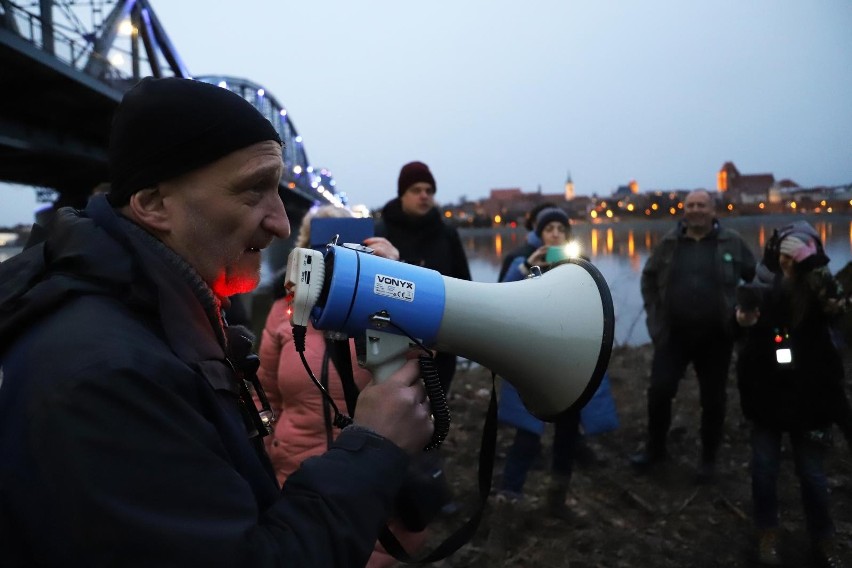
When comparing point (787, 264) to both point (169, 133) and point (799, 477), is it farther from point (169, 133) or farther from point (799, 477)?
point (169, 133)

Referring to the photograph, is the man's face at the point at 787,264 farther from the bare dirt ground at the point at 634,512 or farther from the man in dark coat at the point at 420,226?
the man in dark coat at the point at 420,226

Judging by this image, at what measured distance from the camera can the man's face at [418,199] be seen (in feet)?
12.6

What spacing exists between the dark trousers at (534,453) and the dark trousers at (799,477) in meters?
1.01

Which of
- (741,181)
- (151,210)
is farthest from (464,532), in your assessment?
(741,181)

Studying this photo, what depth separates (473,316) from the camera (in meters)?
1.33

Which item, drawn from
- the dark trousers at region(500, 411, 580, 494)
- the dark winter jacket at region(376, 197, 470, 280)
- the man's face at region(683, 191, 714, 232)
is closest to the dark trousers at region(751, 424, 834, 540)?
the dark trousers at region(500, 411, 580, 494)

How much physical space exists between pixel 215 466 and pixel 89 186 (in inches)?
1332

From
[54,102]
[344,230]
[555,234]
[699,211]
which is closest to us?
[344,230]

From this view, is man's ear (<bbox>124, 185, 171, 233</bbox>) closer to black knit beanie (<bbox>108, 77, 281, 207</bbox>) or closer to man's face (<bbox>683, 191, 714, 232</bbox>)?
black knit beanie (<bbox>108, 77, 281, 207</bbox>)

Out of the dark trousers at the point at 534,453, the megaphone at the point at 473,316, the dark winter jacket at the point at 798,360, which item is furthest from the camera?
the dark trousers at the point at 534,453

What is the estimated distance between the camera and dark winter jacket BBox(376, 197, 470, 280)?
377cm

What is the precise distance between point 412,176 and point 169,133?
9.40 ft

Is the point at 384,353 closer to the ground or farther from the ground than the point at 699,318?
farther from the ground

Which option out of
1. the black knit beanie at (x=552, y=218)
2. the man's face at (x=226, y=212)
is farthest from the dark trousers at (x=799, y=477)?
the man's face at (x=226, y=212)
